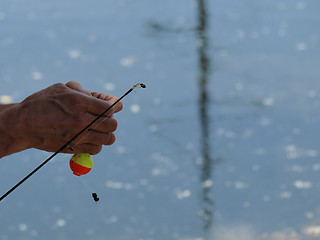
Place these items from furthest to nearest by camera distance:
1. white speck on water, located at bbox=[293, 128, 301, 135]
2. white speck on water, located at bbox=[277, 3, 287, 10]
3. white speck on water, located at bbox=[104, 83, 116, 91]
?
white speck on water, located at bbox=[277, 3, 287, 10], white speck on water, located at bbox=[104, 83, 116, 91], white speck on water, located at bbox=[293, 128, 301, 135]

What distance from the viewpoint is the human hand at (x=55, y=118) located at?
170 centimetres

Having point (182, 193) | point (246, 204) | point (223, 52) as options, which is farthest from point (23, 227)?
point (223, 52)

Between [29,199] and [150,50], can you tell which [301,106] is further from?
[29,199]

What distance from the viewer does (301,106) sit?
12.8ft

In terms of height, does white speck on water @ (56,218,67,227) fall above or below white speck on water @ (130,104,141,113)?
below

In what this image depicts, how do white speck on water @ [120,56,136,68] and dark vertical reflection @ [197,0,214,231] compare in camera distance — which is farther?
white speck on water @ [120,56,136,68]

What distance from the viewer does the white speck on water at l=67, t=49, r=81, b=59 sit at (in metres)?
4.56

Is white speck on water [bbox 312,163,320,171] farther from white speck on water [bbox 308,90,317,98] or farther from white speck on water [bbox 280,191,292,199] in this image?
white speck on water [bbox 308,90,317,98]

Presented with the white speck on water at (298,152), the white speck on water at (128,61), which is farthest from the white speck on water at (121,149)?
the white speck on water at (128,61)

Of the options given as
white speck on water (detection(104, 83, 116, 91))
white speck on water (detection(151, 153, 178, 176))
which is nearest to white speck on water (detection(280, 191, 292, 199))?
white speck on water (detection(151, 153, 178, 176))

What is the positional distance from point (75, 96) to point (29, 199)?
160cm

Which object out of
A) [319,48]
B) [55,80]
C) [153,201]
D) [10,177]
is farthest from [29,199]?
[319,48]

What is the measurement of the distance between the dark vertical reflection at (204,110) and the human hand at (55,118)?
4.47 feet

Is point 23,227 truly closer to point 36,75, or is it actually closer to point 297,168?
point 297,168
